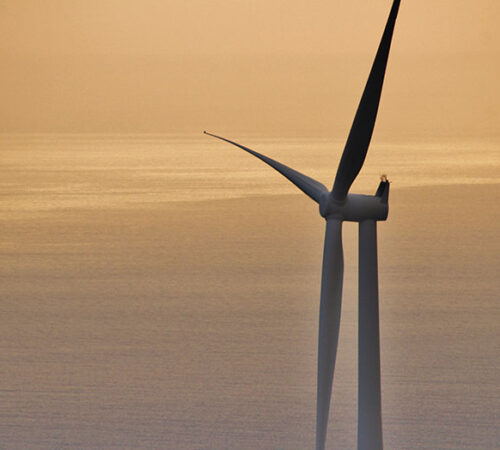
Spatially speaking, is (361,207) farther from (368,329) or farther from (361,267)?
(368,329)

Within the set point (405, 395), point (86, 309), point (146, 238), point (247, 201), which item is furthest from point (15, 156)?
point (405, 395)

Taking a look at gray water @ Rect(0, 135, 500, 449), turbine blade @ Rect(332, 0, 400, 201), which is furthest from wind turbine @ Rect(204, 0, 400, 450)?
gray water @ Rect(0, 135, 500, 449)

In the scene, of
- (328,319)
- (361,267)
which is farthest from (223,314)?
(361,267)

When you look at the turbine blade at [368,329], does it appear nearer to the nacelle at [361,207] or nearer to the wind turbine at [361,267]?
the wind turbine at [361,267]

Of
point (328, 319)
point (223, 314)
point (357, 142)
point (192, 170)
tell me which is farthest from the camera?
point (192, 170)

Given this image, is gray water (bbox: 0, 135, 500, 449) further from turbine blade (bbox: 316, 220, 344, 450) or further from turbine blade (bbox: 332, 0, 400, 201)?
turbine blade (bbox: 332, 0, 400, 201)

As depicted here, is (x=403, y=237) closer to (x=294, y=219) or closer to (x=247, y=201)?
(x=294, y=219)

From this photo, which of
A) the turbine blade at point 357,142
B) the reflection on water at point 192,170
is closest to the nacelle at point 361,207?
the turbine blade at point 357,142
